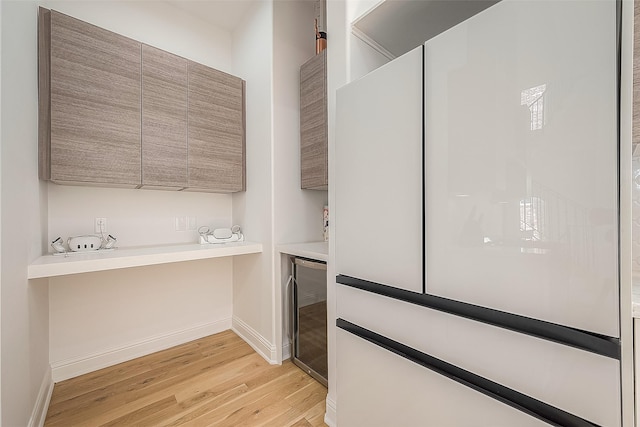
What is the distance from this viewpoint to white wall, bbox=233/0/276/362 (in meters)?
2.15

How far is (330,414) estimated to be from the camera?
1.48 metres

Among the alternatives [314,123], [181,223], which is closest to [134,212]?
[181,223]

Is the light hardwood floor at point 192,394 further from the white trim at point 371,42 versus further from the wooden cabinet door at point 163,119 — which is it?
the white trim at point 371,42

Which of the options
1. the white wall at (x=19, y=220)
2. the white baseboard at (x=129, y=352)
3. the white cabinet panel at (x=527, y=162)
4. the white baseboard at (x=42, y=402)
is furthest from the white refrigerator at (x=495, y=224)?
the white baseboard at (x=129, y=352)

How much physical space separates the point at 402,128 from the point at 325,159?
3.25 feet

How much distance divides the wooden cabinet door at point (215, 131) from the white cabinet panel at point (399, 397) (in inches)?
65.5

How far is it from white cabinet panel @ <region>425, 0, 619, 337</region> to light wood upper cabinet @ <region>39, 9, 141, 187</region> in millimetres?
2024

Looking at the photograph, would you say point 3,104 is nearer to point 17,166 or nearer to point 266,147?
point 17,166

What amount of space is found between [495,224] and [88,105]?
2401mm

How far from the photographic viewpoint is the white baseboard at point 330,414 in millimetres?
1462

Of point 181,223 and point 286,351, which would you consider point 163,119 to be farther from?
point 286,351

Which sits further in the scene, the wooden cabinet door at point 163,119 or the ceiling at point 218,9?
the ceiling at point 218,9

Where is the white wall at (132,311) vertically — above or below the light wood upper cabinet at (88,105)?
→ below

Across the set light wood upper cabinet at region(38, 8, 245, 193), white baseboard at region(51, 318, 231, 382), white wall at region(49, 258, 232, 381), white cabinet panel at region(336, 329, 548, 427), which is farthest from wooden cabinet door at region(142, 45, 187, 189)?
white cabinet panel at region(336, 329, 548, 427)
